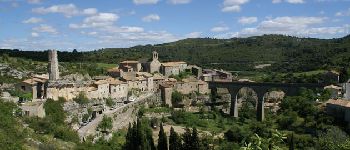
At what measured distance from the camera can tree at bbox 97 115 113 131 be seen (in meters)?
46.9

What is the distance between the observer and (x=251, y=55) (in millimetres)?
142125

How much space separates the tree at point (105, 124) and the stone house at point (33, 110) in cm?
612

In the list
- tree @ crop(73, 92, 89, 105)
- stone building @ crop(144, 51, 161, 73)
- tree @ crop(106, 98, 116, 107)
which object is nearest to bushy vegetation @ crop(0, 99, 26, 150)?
tree @ crop(73, 92, 89, 105)

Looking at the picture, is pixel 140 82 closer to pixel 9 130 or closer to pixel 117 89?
pixel 117 89

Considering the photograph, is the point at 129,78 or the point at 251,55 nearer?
the point at 129,78

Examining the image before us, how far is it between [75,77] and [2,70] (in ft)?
30.7

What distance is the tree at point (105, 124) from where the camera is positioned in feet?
154

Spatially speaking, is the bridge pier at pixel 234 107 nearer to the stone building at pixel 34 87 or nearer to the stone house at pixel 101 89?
the stone house at pixel 101 89

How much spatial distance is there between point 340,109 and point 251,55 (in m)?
88.5

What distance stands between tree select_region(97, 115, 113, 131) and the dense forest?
40.1 meters

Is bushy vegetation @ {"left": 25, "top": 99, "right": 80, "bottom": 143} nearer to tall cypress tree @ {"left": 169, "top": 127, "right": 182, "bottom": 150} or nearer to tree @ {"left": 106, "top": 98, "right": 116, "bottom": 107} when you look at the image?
tall cypress tree @ {"left": 169, "top": 127, "right": 182, "bottom": 150}

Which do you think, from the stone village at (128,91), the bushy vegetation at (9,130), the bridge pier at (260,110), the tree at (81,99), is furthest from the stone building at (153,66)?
the bushy vegetation at (9,130)

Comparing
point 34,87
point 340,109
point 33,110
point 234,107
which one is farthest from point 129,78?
point 340,109

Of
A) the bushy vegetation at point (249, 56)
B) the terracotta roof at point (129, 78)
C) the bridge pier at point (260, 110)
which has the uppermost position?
the bushy vegetation at point (249, 56)
